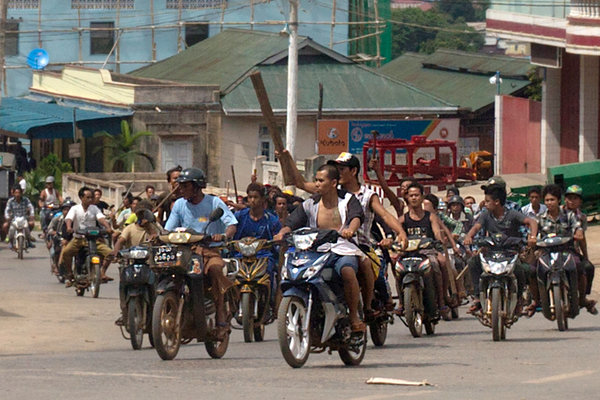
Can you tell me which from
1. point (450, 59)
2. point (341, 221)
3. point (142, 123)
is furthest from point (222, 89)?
point (341, 221)

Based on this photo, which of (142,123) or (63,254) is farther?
(142,123)

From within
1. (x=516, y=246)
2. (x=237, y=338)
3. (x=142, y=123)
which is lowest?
(x=237, y=338)

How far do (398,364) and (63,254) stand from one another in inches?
433

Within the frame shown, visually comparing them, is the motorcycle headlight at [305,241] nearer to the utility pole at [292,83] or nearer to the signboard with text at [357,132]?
the utility pole at [292,83]

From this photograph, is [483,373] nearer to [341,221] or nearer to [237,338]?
[341,221]

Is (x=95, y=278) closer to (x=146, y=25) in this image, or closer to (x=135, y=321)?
(x=135, y=321)

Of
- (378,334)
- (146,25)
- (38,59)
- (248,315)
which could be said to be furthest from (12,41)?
(378,334)

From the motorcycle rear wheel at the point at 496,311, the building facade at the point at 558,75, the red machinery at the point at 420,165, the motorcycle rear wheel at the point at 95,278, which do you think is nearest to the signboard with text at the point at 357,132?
the red machinery at the point at 420,165

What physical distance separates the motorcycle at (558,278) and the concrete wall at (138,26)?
5989 centimetres

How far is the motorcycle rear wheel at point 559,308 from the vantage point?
1554 cm

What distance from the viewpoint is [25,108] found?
54.5m

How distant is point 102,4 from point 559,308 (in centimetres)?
6329

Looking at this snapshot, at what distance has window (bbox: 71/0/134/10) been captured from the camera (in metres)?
76.2

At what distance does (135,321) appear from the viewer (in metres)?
14.1
